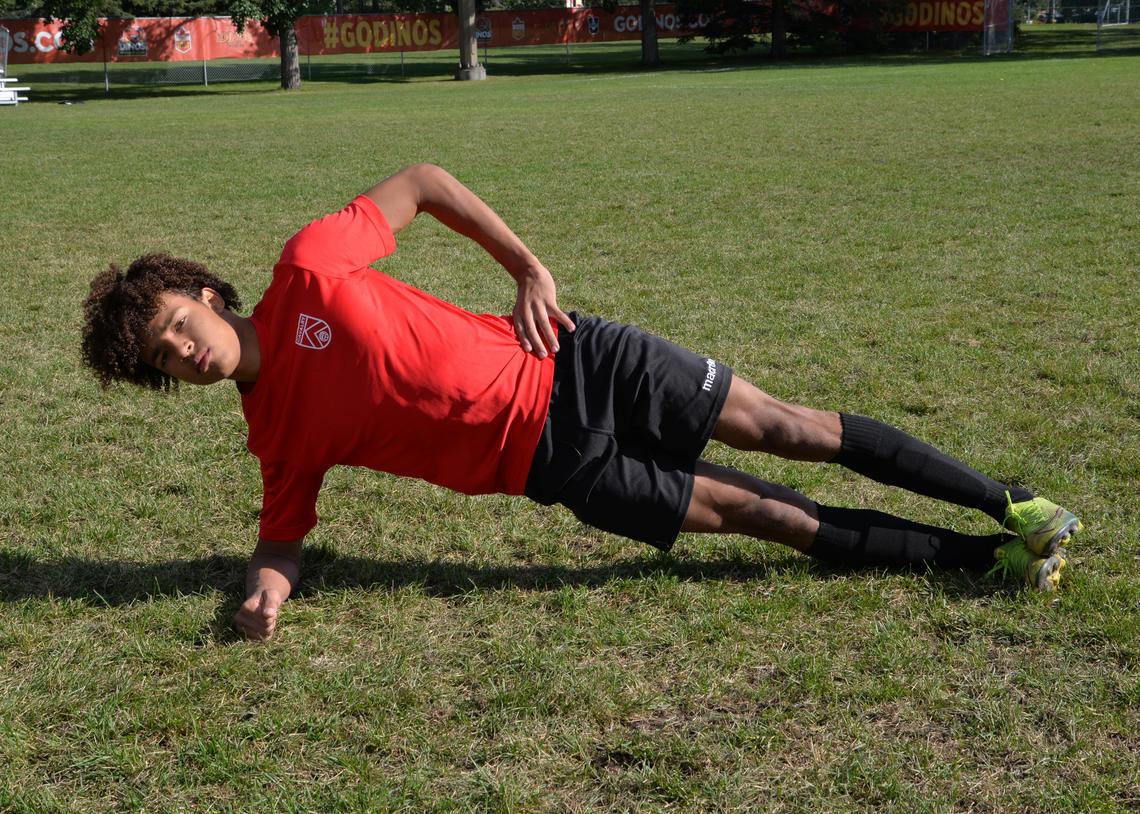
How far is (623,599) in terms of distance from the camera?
10.5ft

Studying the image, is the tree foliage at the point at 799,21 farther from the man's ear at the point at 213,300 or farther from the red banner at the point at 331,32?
the man's ear at the point at 213,300

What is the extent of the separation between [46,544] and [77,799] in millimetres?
1481

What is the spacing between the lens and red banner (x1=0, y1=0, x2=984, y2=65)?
4038 centimetres

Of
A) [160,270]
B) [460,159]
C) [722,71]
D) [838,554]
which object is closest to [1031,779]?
[838,554]

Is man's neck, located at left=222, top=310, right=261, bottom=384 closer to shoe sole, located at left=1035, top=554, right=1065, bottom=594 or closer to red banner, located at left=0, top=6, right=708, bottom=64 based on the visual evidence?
shoe sole, located at left=1035, top=554, right=1065, bottom=594

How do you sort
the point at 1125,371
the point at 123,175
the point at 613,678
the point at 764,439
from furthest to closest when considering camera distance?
1. the point at 123,175
2. the point at 1125,371
3. the point at 764,439
4. the point at 613,678

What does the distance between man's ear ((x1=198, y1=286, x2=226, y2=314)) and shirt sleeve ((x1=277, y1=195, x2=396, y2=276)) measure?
0.75 ft

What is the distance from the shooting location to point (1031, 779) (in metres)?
2.31

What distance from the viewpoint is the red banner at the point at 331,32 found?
4038 cm

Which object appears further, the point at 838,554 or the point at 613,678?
the point at 838,554

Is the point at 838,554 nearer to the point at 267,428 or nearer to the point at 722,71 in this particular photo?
the point at 267,428

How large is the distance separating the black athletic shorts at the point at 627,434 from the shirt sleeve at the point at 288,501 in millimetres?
661

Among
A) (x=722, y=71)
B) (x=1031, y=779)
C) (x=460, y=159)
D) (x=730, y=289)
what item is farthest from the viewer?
(x=722, y=71)

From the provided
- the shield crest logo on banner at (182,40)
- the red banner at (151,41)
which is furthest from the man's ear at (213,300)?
the shield crest logo on banner at (182,40)
